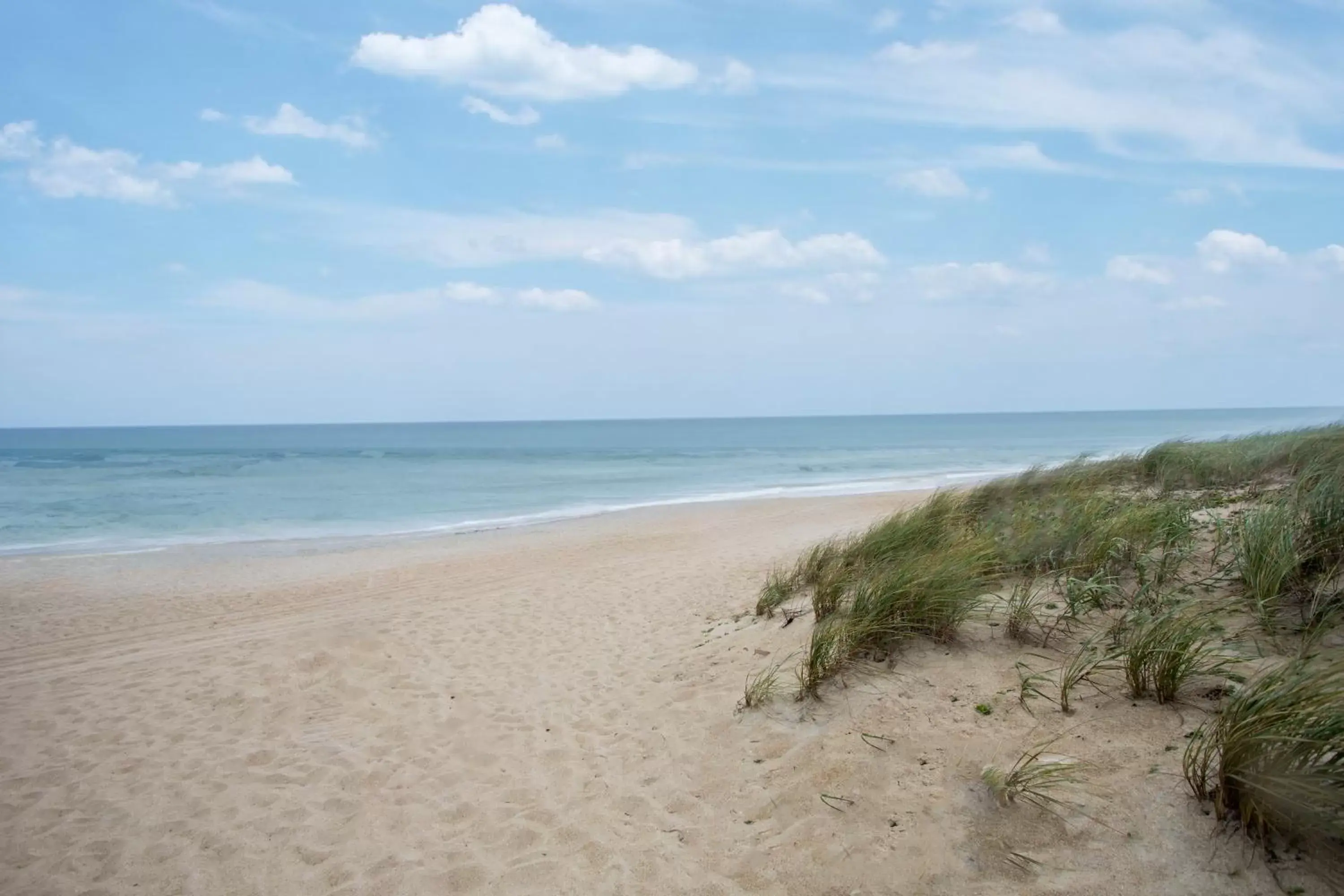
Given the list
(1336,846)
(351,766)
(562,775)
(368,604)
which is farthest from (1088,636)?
(368,604)

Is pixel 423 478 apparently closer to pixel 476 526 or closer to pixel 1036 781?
pixel 476 526

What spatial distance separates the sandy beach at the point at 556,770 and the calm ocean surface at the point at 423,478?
12.9 metres

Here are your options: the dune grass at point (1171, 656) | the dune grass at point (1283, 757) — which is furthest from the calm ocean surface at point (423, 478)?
the dune grass at point (1283, 757)

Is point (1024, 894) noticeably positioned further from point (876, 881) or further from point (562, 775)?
point (562, 775)

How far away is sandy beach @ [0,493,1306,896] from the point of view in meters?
3.43

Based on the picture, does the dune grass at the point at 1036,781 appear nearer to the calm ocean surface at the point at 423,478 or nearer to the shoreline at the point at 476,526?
the shoreline at the point at 476,526

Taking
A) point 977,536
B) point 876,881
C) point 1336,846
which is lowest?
point 876,881

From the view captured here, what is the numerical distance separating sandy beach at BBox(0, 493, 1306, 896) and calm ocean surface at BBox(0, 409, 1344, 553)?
1286 cm

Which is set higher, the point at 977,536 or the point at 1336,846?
the point at 977,536

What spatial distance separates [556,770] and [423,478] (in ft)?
119

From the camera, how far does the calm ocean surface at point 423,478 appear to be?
2197 cm

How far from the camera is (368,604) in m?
→ 10.9

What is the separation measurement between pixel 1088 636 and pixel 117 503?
103 feet

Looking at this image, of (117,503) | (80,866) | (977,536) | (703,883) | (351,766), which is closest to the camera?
(703,883)
